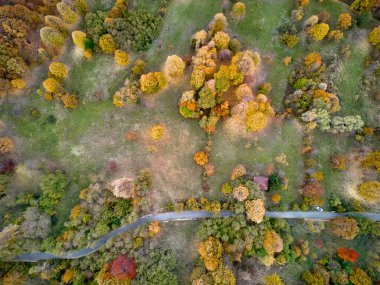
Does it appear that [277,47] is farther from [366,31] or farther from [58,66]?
[58,66]

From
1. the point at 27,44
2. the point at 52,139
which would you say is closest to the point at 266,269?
the point at 52,139

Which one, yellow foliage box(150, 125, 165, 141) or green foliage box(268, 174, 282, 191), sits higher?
yellow foliage box(150, 125, 165, 141)

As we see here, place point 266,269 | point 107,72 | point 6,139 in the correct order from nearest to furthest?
point 266,269 → point 6,139 → point 107,72

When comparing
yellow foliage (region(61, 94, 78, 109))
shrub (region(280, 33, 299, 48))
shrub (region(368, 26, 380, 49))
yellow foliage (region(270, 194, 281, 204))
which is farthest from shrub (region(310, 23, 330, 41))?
yellow foliage (region(61, 94, 78, 109))

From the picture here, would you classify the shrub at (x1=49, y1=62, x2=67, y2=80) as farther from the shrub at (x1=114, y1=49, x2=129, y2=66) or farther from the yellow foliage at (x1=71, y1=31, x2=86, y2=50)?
the shrub at (x1=114, y1=49, x2=129, y2=66)

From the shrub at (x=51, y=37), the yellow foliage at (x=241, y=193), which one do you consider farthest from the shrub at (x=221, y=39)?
the shrub at (x=51, y=37)

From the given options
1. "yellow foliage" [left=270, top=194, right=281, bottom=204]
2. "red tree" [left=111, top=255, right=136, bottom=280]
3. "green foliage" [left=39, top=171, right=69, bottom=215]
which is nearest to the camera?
"red tree" [left=111, top=255, right=136, bottom=280]
